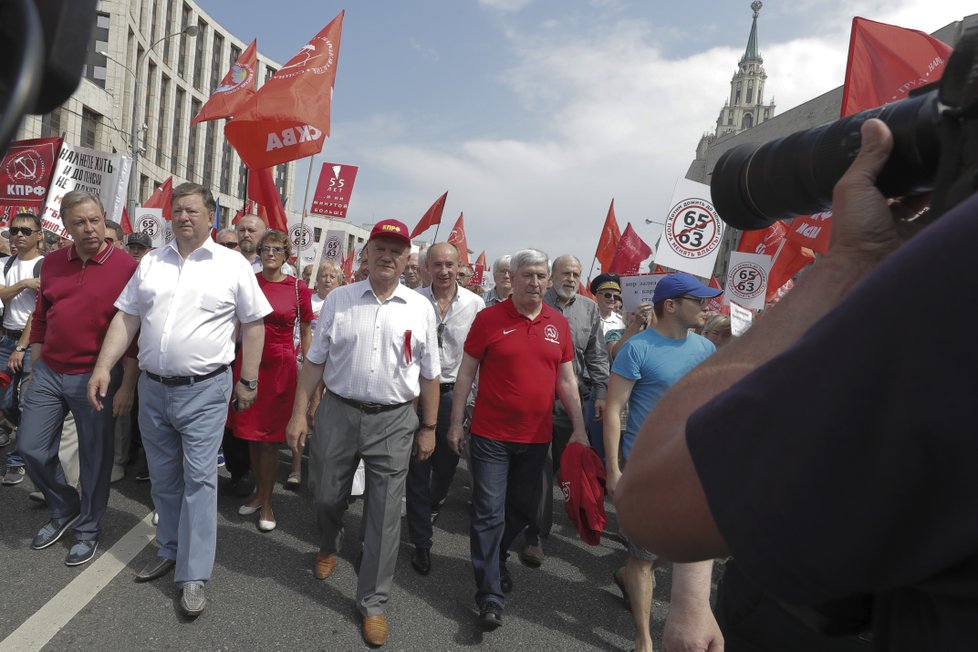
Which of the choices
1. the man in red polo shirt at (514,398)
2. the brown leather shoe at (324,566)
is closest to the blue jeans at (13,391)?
the brown leather shoe at (324,566)

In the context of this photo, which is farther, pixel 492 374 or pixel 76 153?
pixel 76 153

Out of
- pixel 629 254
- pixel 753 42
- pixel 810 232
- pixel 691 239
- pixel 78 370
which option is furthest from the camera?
pixel 753 42

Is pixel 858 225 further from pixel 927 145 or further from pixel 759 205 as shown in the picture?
pixel 759 205

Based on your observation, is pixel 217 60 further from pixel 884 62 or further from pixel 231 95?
pixel 884 62

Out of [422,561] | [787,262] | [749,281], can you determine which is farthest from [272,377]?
[749,281]

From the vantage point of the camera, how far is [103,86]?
27281mm

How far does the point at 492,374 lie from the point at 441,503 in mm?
1836

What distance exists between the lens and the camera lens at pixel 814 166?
790mm

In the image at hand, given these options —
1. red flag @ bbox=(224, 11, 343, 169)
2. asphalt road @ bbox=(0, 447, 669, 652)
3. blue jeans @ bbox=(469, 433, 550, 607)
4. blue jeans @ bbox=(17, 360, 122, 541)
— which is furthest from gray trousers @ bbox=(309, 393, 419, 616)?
red flag @ bbox=(224, 11, 343, 169)

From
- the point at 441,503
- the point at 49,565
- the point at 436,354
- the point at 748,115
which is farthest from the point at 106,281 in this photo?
the point at 748,115

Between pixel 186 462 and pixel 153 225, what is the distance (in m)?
8.32

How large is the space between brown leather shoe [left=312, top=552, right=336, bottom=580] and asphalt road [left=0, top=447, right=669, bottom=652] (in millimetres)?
42

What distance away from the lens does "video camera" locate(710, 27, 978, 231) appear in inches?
26.3

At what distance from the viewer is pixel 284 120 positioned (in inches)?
229
